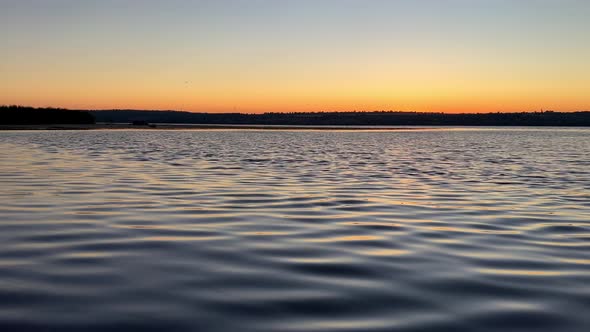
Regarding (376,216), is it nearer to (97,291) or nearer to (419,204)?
(419,204)

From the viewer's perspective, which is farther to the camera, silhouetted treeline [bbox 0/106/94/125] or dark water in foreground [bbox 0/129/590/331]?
silhouetted treeline [bbox 0/106/94/125]

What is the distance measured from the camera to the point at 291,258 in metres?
7.78

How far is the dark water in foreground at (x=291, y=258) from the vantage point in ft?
17.5

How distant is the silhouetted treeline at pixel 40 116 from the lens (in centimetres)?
8988

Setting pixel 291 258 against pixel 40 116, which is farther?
pixel 40 116

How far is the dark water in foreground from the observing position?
5.34 metres

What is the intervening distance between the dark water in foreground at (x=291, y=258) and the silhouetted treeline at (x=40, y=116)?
82087 mm

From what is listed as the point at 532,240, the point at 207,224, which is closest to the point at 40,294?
the point at 207,224

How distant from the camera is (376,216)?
11602 millimetres

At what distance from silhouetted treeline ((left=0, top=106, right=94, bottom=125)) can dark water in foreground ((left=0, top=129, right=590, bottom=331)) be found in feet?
269

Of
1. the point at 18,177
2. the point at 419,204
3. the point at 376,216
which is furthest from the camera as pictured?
the point at 18,177

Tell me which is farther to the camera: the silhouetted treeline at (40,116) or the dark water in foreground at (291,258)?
the silhouetted treeline at (40,116)

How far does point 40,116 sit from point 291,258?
9837cm

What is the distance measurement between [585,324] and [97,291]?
454cm
